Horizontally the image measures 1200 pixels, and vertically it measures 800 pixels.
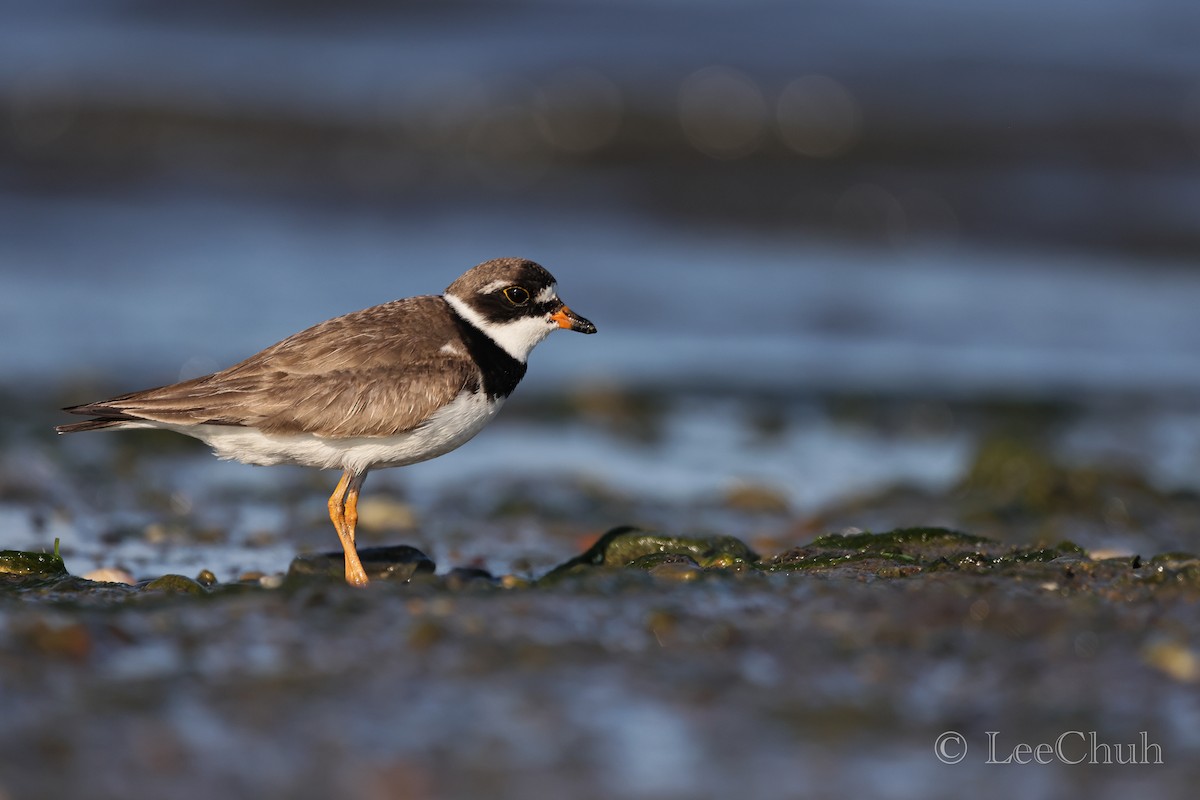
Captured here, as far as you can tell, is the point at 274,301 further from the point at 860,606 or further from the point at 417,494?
the point at 860,606

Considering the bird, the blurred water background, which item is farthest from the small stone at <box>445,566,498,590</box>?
the blurred water background

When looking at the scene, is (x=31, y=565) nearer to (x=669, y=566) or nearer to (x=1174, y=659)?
(x=669, y=566)

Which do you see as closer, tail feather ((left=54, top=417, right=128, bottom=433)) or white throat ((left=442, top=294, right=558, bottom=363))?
tail feather ((left=54, top=417, right=128, bottom=433))

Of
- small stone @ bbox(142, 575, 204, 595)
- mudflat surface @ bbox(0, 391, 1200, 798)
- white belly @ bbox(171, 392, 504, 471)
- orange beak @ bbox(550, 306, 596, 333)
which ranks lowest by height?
mudflat surface @ bbox(0, 391, 1200, 798)

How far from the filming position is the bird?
528 cm

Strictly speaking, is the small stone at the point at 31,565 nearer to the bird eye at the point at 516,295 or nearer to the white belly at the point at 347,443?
the white belly at the point at 347,443

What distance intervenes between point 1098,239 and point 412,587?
1220 centimetres

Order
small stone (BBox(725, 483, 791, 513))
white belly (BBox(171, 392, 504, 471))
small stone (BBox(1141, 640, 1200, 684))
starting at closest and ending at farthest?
small stone (BBox(1141, 640, 1200, 684)) < white belly (BBox(171, 392, 504, 471)) < small stone (BBox(725, 483, 791, 513))

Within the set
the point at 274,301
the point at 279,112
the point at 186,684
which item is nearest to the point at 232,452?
the point at 186,684

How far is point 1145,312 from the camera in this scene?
484 inches

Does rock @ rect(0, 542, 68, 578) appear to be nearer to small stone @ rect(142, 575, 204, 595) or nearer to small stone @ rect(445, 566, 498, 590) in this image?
small stone @ rect(142, 575, 204, 595)

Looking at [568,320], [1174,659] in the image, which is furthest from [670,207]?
[1174,659]

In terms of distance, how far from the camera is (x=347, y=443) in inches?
211

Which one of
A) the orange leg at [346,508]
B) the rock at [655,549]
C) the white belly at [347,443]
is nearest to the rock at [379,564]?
the orange leg at [346,508]
